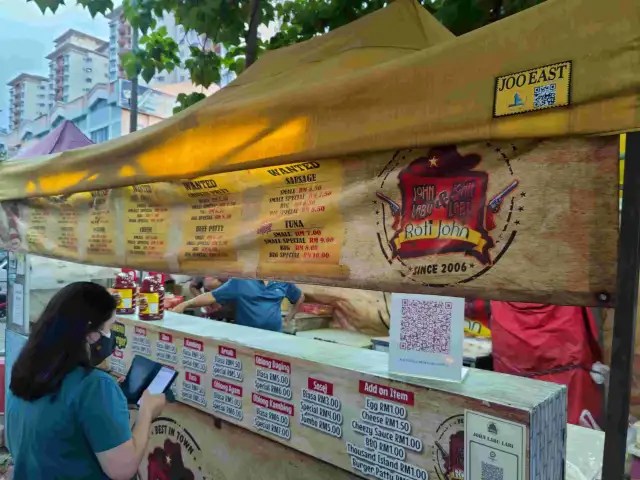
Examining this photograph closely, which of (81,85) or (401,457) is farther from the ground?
(81,85)

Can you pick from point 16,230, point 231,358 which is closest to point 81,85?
point 16,230

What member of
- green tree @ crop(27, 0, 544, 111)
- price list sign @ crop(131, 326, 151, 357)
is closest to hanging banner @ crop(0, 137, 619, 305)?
price list sign @ crop(131, 326, 151, 357)

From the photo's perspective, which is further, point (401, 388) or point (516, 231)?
point (401, 388)

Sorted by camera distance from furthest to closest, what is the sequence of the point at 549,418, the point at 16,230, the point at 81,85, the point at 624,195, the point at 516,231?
the point at 81,85 < the point at 16,230 < the point at 549,418 < the point at 516,231 < the point at 624,195

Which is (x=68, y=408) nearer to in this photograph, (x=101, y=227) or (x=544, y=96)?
(x=101, y=227)

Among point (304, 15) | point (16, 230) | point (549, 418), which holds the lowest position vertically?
point (549, 418)

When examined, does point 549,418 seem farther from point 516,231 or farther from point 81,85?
point 81,85

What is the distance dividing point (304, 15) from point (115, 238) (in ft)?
7.12

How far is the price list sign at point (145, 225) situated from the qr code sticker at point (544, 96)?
1.74m

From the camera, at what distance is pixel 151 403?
6.73 ft

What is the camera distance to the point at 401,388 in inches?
69.8

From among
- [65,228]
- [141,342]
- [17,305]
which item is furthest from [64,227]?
[17,305]

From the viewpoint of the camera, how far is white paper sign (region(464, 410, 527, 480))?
146 centimetres

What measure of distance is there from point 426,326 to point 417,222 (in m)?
0.56
